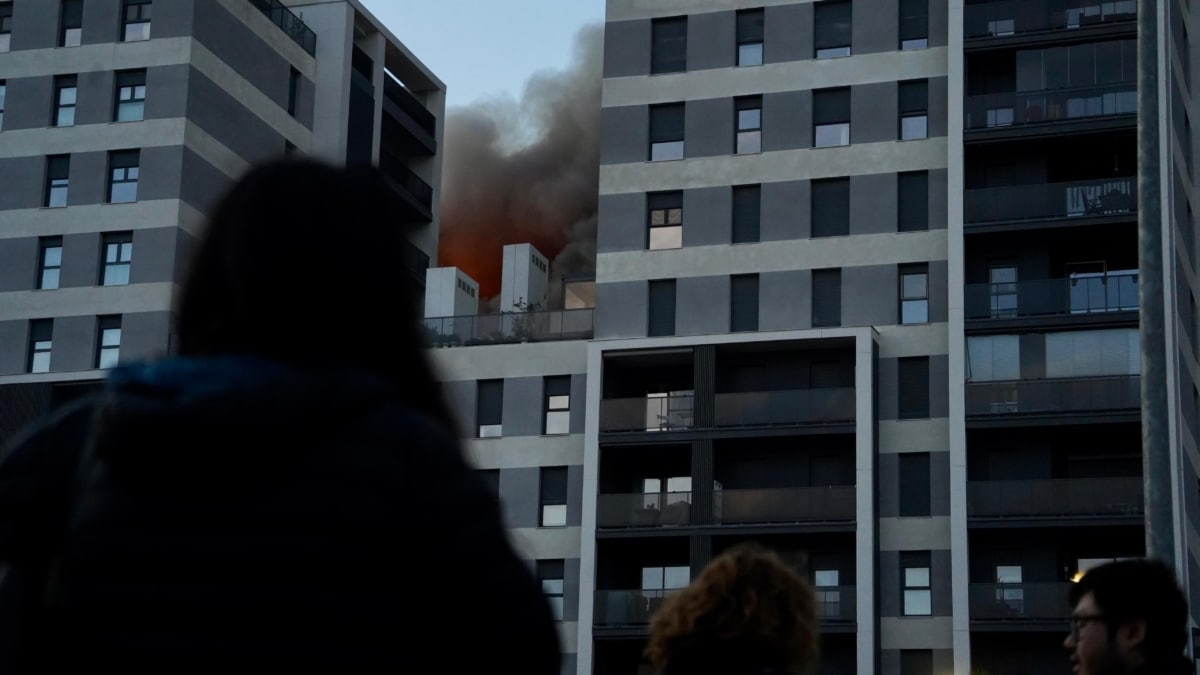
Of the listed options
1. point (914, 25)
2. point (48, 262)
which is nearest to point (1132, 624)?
point (914, 25)

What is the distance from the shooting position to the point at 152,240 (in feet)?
204

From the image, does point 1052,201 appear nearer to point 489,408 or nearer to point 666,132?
point 666,132

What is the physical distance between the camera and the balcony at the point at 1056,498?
5362 cm

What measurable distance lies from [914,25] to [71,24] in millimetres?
27883

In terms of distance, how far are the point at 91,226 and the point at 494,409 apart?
1427cm

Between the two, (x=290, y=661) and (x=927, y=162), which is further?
(x=927, y=162)

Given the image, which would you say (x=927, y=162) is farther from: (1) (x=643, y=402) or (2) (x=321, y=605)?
(2) (x=321, y=605)

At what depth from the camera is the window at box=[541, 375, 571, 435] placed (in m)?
60.7

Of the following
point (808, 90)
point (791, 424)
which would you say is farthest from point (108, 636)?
point (808, 90)

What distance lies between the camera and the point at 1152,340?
869 inches

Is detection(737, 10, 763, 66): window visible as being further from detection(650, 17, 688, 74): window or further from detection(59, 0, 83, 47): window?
detection(59, 0, 83, 47): window

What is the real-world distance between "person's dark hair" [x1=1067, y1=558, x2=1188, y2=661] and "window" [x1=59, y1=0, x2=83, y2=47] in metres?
61.0

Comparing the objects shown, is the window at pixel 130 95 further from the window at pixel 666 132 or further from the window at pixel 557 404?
the window at pixel 666 132

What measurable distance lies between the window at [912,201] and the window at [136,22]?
25079mm
